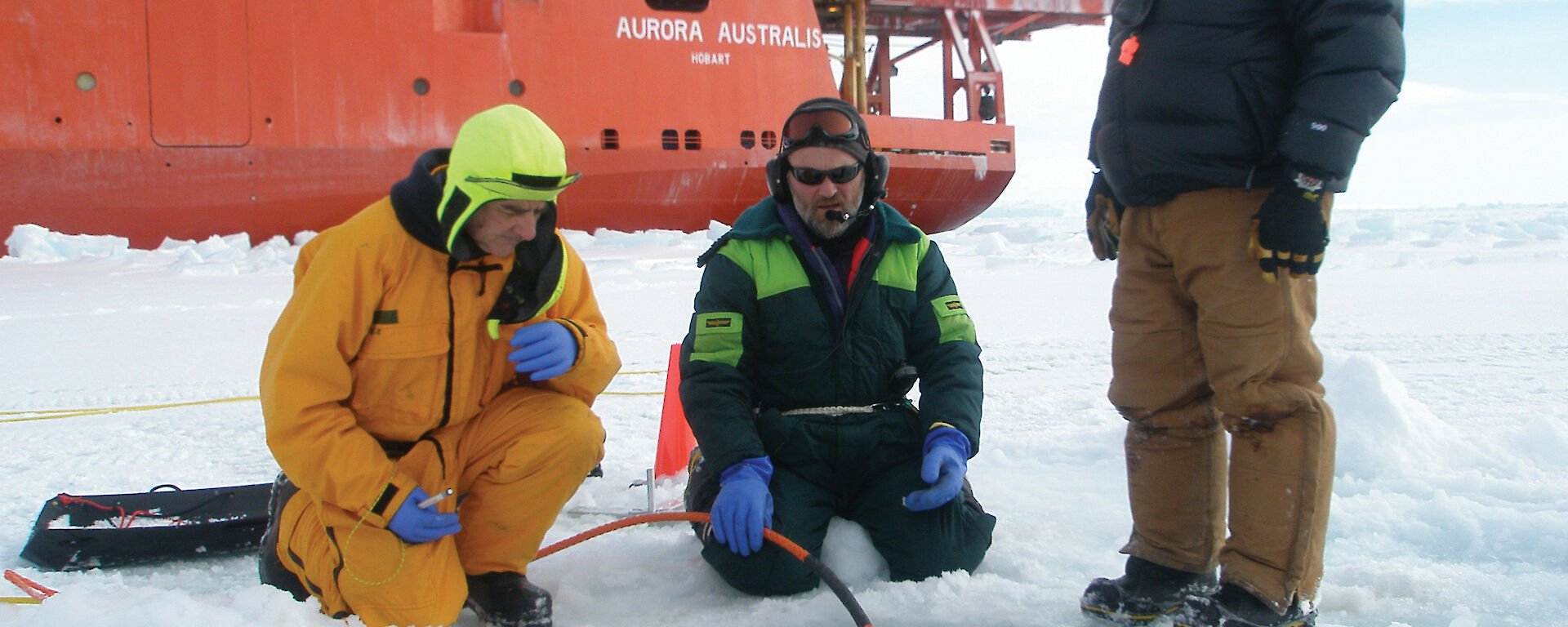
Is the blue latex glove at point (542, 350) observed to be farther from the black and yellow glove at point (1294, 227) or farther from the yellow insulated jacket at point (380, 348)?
the black and yellow glove at point (1294, 227)

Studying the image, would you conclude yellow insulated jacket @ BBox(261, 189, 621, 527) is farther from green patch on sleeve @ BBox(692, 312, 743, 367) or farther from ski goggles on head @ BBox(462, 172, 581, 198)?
green patch on sleeve @ BBox(692, 312, 743, 367)

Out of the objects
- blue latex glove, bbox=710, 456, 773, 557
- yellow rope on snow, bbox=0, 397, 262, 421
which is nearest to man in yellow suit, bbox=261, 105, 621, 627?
blue latex glove, bbox=710, 456, 773, 557

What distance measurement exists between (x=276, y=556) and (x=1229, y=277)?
1.76 metres

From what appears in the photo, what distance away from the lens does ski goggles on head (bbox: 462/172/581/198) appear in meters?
1.51

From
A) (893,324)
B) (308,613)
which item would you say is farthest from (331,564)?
(893,324)

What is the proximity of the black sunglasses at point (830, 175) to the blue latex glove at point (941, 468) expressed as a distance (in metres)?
0.56

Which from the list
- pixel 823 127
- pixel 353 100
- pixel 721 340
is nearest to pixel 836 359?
pixel 721 340

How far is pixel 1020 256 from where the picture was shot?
11.4m

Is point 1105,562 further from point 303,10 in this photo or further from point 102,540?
point 303,10

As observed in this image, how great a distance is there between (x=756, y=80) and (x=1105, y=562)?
31.6ft

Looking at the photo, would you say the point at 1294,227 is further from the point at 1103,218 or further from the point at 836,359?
the point at 836,359

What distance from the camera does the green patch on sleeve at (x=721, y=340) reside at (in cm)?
200

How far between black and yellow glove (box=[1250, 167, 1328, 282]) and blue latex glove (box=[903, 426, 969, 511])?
2.23 feet

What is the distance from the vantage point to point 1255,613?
151 centimetres
